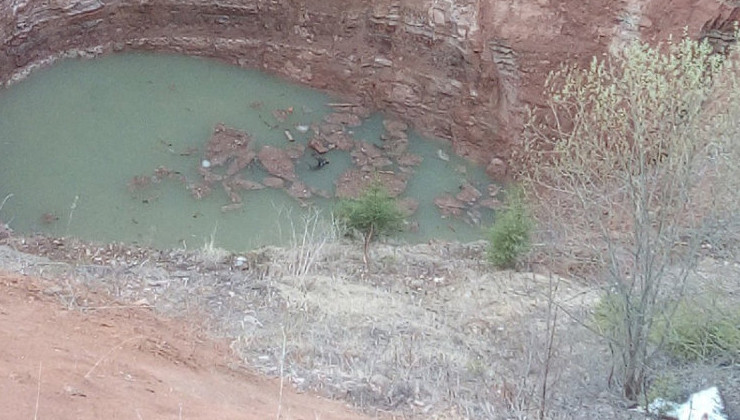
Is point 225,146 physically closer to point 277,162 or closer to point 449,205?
point 277,162

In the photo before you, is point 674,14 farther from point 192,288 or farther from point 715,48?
point 192,288

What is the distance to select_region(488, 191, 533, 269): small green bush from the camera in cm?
958

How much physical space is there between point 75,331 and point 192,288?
1914mm

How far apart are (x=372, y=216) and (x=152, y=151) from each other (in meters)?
4.05

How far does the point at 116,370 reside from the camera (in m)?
5.13

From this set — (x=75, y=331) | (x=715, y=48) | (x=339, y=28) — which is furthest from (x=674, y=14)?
(x=75, y=331)

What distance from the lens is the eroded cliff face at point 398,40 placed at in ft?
41.0

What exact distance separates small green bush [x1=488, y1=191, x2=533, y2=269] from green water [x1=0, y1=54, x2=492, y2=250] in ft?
6.37

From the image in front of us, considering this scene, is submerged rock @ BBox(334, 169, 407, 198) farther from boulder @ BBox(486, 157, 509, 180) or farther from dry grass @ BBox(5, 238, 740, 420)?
dry grass @ BBox(5, 238, 740, 420)

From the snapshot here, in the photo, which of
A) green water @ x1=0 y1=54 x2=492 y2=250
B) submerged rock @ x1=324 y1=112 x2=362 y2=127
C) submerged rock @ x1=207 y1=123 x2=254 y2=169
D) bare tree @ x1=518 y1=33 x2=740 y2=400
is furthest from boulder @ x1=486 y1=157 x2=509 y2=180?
bare tree @ x1=518 y1=33 x2=740 y2=400

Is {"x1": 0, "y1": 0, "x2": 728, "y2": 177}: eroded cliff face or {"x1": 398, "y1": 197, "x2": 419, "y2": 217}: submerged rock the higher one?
{"x1": 0, "y1": 0, "x2": 728, "y2": 177}: eroded cliff face

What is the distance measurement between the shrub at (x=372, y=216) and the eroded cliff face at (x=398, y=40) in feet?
10.9

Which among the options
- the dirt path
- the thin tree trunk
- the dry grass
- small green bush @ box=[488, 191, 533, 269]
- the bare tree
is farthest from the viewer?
the thin tree trunk

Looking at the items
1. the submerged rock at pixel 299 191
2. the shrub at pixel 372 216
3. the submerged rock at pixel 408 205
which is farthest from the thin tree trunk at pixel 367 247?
the submerged rock at pixel 299 191
